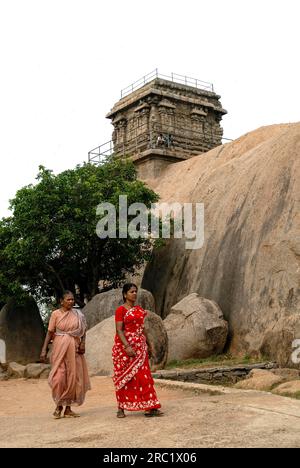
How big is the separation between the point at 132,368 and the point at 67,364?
3.28 feet

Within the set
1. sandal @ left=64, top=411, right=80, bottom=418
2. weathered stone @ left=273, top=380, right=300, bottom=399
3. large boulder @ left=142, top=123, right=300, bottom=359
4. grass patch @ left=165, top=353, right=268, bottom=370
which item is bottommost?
grass patch @ left=165, top=353, right=268, bottom=370

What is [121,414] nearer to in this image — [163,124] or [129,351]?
[129,351]

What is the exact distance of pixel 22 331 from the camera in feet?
56.3

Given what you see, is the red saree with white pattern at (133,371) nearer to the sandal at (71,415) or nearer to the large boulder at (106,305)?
the sandal at (71,415)

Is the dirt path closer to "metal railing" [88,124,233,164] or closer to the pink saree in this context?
the pink saree

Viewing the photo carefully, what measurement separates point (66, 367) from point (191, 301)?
780cm

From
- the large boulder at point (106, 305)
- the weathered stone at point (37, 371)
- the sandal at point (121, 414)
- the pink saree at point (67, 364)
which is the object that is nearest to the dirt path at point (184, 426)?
the sandal at point (121, 414)

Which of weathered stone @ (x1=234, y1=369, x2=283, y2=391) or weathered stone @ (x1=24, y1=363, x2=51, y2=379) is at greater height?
weathered stone @ (x1=234, y1=369, x2=283, y2=391)

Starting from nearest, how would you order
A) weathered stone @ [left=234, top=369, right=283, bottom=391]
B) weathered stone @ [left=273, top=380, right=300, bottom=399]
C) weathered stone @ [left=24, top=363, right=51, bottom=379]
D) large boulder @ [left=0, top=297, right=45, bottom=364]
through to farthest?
weathered stone @ [left=273, top=380, right=300, bottom=399] → weathered stone @ [left=234, top=369, right=283, bottom=391] → weathered stone @ [left=24, top=363, right=51, bottom=379] → large boulder @ [left=0, top=297, right=45, bottom=364]

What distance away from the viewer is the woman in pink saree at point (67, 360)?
22.0ft

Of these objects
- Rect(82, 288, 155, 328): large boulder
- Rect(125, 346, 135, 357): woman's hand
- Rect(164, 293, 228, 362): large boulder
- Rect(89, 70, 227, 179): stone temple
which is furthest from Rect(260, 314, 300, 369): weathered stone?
Rect(89, 70, 227, 179): stone temple

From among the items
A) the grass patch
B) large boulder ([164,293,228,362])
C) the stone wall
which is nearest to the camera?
the stone wall

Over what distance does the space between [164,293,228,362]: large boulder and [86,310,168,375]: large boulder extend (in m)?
1.54

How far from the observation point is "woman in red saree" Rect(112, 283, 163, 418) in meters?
6.12
